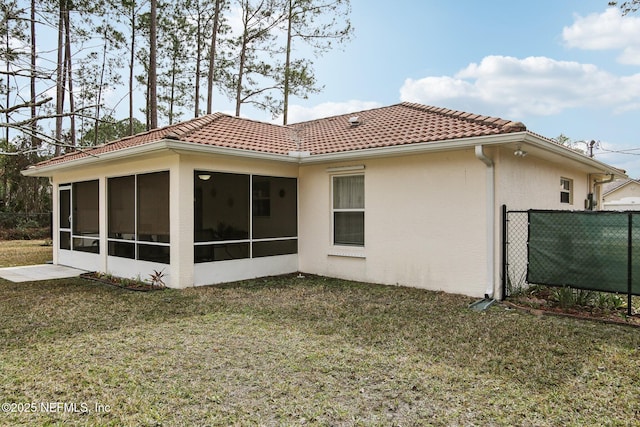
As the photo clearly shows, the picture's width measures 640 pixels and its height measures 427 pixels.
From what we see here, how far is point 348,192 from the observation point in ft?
31.4

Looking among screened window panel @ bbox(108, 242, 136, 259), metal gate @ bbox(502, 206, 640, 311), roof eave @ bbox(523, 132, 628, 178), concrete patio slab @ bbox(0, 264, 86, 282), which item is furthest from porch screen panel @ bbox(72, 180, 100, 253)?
roof eave @ bbox(523, 132, 628, 178)

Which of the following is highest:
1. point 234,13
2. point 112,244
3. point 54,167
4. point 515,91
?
point 234,13

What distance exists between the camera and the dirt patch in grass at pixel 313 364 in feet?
11.1

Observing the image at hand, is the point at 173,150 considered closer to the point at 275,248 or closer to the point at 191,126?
the point at 191,126

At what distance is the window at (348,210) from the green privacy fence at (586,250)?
3427 millimetres

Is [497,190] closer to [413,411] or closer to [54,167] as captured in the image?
[413,411]

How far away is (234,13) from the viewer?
2114 centimetres

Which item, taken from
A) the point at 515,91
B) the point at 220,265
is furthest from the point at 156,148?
the point at 515,91

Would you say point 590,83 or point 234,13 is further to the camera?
point 590,83

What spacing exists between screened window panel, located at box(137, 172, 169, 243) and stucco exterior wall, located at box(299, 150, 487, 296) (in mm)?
3328

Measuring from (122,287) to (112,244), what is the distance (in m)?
1.99

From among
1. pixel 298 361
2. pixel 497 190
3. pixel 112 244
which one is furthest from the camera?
pixel 112 244

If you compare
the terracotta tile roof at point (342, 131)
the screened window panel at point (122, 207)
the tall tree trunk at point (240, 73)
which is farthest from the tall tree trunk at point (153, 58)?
the screened window panel at point (122, 207)

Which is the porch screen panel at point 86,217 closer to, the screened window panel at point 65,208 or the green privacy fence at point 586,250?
the screened window panel at point 65,208
